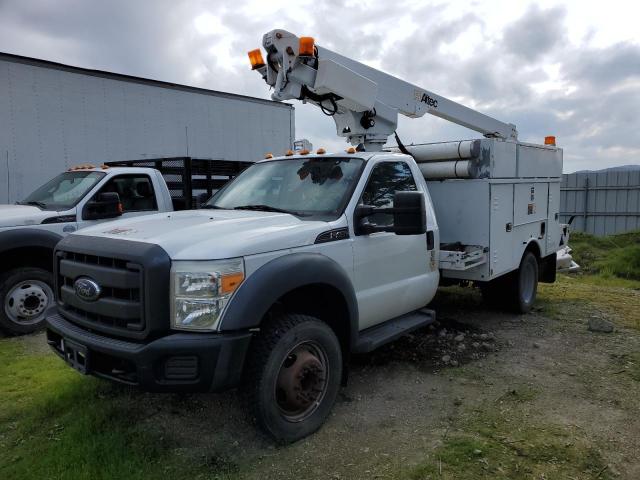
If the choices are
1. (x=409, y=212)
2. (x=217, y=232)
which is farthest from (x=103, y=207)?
(x=409, y=212)

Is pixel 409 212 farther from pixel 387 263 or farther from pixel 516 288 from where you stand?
pixel 516 288

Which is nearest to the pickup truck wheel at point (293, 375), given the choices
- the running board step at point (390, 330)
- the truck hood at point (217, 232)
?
the running board step at point (390, 330)

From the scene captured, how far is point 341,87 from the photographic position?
5145 millimetres

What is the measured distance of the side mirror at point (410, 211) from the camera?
3.57 meters

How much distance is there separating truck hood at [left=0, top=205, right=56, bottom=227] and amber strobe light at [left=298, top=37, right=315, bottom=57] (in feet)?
11.9

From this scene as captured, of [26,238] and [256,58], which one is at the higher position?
[256,58]

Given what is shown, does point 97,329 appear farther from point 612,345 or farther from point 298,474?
point 612,345

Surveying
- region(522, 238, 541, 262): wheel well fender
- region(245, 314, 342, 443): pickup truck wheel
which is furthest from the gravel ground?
region(522, 238, 541, 262): wheel well fender

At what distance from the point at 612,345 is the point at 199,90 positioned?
8978 millimetres

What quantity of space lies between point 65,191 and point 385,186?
176 inches

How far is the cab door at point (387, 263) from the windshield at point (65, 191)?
4083 millimetres

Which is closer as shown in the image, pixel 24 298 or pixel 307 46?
pixel 307 46

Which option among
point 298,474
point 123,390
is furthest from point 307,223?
point 123,390

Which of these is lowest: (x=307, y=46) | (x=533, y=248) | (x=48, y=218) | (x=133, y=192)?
(x=533, y=248)
